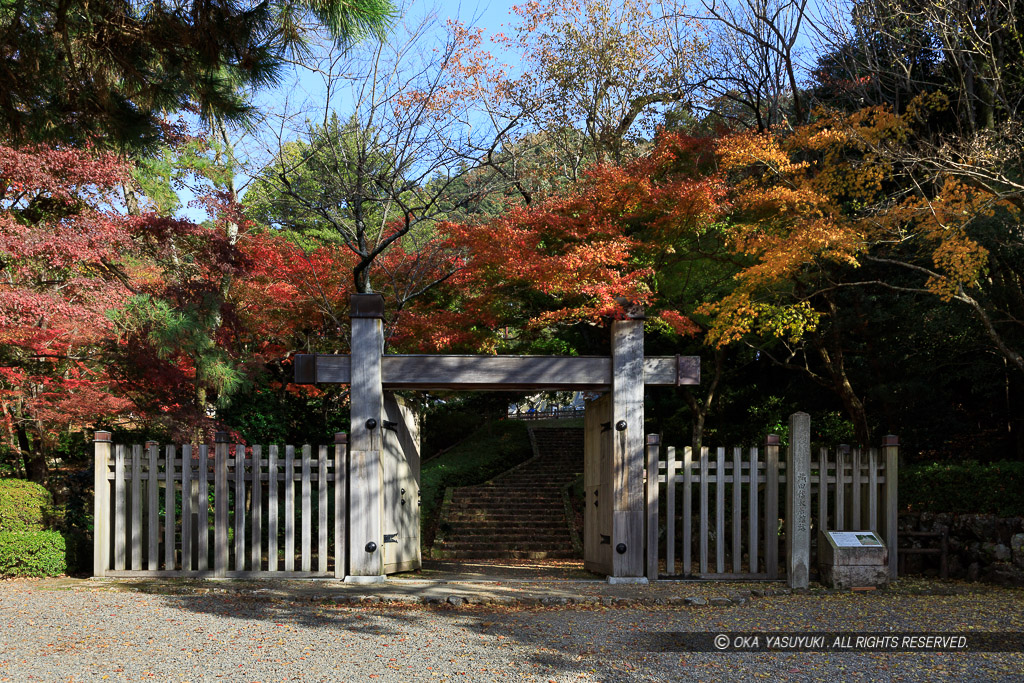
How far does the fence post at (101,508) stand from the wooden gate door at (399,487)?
316cm

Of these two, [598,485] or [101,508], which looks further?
[598,485]

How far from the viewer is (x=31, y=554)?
9227 mm

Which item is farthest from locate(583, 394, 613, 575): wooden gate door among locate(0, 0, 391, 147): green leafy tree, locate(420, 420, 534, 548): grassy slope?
locate(0, 0, 391, 147): green leafy tree

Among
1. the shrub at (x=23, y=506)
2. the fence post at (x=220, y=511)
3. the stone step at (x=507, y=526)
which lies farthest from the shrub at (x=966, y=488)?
the shrub at (x=23, y=506)

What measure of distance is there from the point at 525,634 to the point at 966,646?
3305 millimetres

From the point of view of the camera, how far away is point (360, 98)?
42.2ft

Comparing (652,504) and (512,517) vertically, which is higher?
(652,504)

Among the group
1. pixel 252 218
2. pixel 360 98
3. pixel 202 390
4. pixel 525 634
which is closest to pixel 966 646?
pixel 525 634

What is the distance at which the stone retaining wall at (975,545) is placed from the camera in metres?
9.41

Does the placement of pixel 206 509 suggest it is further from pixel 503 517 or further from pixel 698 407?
pixel 698 407

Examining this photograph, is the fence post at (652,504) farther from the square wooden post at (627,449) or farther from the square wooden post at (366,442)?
the square wooden post at (366,442)

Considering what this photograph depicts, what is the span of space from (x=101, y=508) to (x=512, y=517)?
8066 mm

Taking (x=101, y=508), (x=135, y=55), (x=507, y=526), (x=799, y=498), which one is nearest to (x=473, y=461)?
(x=507, y=526)

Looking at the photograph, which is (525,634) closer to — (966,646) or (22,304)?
(966,646)
